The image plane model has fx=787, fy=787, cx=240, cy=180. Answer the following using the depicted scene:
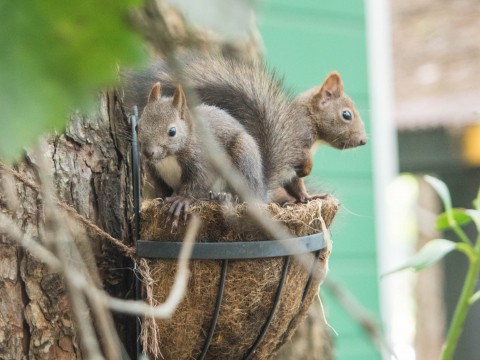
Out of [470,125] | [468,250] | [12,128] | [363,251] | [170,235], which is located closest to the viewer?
[12,128]

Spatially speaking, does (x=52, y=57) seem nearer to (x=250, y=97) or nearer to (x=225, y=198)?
(x=225, y=198)

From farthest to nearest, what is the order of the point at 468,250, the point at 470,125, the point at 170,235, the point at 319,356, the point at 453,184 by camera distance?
the point at 453,184, the point at 470,125, the point at 319,356, the point at 468,250, the point at 170,235

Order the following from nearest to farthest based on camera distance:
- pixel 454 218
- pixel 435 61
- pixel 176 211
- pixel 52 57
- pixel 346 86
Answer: pixel 52 57
pixel 176 211
pixel 454 218
pixel 346 86
pixel 435 61

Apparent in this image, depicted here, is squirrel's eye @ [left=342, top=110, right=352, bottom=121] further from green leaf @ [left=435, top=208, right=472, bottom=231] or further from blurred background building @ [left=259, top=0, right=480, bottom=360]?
green leaf @ [left=435, top=208, right=472, bottom=231]

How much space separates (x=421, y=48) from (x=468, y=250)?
3.39 m

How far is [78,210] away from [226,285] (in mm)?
208

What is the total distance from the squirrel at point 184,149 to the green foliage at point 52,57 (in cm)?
81

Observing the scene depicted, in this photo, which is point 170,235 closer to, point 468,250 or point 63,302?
point 63,302

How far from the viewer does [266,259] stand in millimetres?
955

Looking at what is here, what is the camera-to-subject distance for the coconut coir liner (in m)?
0.93

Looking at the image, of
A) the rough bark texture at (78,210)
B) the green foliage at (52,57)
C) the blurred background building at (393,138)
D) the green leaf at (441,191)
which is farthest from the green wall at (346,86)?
the green foliage at (52,57)

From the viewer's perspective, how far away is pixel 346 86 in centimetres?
237

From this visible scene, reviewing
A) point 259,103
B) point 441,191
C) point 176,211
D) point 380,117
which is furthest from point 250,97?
point 380,117


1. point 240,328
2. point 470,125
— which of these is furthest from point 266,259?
point 470,125
